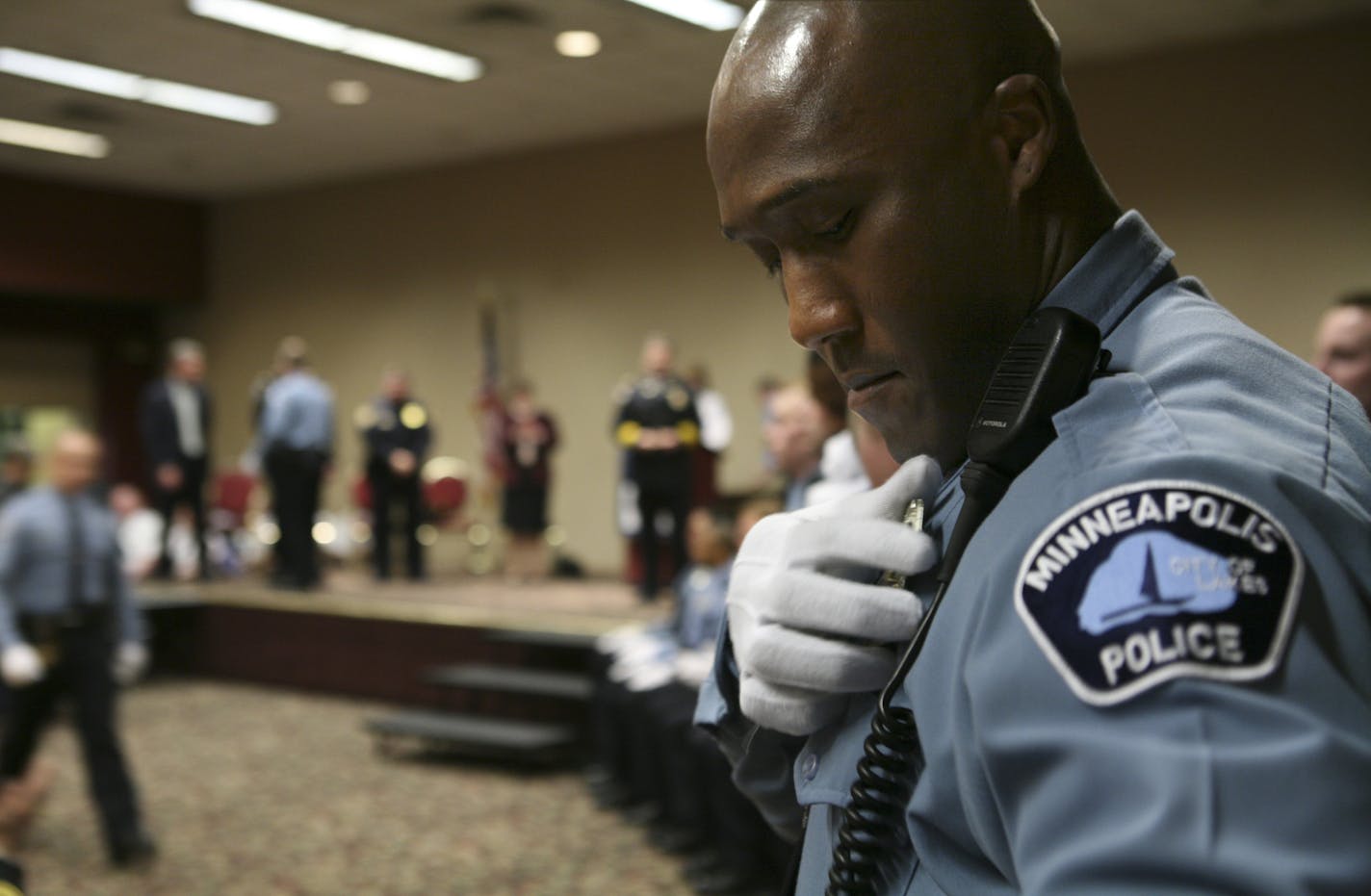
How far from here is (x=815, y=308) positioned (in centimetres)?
81

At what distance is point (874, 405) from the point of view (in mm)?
833

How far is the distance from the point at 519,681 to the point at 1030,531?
256 inches

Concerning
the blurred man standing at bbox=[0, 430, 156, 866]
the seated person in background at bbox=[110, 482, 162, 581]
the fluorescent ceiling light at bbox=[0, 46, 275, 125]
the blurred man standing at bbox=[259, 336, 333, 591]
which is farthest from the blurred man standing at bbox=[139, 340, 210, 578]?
the blurred man standing at bbox=[0, 430, 156, 866]

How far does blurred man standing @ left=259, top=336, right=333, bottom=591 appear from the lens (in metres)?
9.26

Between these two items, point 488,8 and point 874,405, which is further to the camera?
point 488,8

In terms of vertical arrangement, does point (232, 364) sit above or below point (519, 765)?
above

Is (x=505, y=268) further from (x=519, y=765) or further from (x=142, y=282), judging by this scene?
(x=519, y=765)

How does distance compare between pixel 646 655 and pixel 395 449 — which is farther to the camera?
pixel 395 449

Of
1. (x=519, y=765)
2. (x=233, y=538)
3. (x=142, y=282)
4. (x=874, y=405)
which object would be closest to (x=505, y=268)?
(x=233, y=538)

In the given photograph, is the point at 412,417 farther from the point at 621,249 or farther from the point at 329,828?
the point at 329,828

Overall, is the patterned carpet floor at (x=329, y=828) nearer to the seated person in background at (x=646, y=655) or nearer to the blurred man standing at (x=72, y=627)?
the seated person in background at (x=646, y=655)

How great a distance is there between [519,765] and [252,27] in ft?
16.3

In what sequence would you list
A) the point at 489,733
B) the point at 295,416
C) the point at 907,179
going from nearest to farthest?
the point at 907,179 < the point at 489,733 < the point at 295,416

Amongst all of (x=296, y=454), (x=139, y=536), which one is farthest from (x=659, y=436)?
(x=139, y=536)
